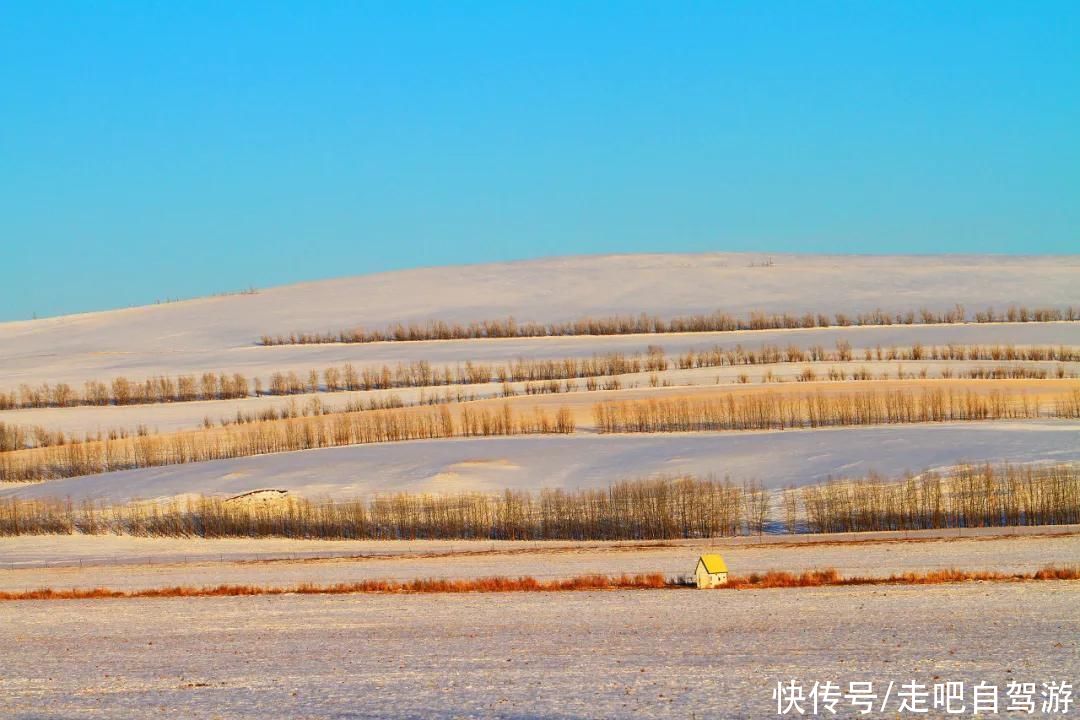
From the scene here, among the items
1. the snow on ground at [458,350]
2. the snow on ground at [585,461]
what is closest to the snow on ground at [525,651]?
the snow on ground at [585,461]

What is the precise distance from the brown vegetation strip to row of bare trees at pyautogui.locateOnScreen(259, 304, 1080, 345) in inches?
2563

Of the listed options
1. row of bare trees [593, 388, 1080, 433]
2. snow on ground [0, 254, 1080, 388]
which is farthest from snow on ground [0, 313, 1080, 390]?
row of bare trees [593, 388, 1080, 433]

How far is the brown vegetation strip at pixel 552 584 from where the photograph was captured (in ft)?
71.6

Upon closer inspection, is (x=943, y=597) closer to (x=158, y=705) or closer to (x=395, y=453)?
(x=158, y=705)

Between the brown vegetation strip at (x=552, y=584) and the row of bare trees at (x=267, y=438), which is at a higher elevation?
the row of bare trees at (x=267, y=438)

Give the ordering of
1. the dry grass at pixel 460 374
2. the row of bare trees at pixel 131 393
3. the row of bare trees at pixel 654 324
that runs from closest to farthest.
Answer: the dry grass at pixel 460 374 → the row of bare trees at pixel 131 393 → the row of bare trees at pixel 654 324

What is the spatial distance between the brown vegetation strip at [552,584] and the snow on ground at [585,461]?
13.1m

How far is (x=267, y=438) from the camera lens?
49.4 m

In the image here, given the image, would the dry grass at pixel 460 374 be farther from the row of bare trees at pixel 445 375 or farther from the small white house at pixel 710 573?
the small white house at pixel 710 573

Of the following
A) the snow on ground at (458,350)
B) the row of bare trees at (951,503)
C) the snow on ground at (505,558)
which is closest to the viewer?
the snow on ground at (505,558)

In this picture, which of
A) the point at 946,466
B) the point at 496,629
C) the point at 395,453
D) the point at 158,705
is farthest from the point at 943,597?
the point at 395,453

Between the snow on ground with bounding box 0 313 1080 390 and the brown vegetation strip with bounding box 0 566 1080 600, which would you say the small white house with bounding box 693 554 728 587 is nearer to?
the brown vegetation strip with bounding box 0 566 1080 600

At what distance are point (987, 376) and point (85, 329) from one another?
258 ft

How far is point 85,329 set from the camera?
353ft
